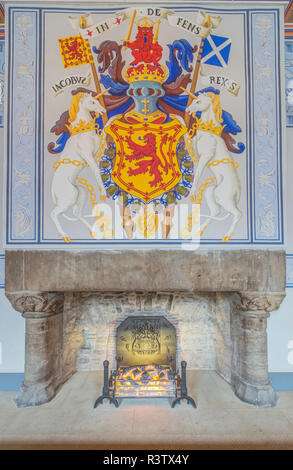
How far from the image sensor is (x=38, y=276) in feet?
12.5

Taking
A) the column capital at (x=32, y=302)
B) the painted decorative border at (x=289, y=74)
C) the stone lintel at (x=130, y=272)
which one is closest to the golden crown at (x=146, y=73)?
the painted decorative border at (x=289, y=74)

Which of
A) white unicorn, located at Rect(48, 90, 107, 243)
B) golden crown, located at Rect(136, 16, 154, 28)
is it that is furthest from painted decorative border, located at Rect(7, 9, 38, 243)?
A: golden crown, located at Rect(136, 16, 154, 28)

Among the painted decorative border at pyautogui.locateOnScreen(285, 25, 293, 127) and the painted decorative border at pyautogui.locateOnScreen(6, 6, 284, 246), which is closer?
the painted decorative border at pyautogui.locateOnScreen(6, 6, 284, 246)

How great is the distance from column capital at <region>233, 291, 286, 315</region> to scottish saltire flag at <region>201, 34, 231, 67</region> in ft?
10.5

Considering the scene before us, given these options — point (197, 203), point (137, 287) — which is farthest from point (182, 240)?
point (137, 287)

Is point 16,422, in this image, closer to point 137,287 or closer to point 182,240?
point 137,287

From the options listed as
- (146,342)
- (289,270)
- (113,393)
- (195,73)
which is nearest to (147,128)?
(195,73)

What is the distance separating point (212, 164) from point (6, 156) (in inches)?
111

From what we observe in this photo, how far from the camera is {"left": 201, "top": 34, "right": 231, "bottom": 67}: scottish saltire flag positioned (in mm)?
3932

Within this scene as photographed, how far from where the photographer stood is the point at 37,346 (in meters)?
3.95

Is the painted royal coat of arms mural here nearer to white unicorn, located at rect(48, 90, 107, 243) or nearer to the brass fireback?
white unicorn, located at rect(48, 90, 107, 243)

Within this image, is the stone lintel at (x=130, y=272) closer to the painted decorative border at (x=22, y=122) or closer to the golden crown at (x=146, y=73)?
the painted decorative border at (x=22, y=122)

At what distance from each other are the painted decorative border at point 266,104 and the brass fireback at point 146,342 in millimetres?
2721
